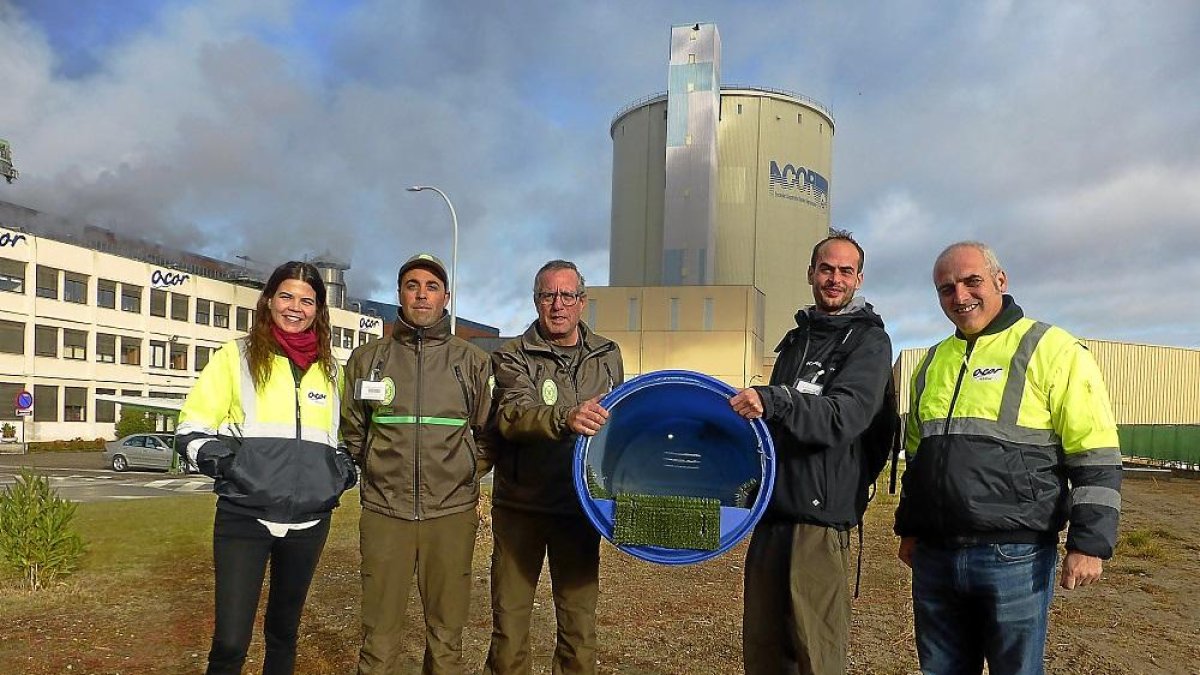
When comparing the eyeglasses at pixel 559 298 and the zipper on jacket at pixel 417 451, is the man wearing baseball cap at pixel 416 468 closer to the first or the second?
the zipper on jacket at pixel 417 451

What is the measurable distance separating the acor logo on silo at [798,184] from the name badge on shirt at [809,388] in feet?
134

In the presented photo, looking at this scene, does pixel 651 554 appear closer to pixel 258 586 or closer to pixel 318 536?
pixel 318 536

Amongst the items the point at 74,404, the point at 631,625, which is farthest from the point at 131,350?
the point at 631,625

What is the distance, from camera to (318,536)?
307cm

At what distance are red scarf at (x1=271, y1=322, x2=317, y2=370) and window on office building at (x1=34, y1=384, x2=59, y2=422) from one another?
40.1m

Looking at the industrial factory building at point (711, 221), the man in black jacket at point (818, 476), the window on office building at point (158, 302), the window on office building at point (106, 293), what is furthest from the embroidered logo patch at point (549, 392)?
the window on office building at point (158, 302)

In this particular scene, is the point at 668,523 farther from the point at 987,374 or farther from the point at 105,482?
the point at 105,482

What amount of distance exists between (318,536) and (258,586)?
0.27 meters

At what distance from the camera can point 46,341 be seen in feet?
120

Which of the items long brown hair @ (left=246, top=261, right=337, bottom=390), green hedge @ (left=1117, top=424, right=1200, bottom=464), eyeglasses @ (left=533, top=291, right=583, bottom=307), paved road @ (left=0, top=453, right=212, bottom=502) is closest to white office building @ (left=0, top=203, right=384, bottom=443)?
paved road @ (left=0, top=453, right=212, bottom=502)

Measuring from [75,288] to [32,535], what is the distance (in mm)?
38351

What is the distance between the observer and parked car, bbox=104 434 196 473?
21.5 meters

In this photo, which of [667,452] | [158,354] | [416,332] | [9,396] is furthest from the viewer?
[158,354]

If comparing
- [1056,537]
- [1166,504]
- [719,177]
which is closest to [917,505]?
[1056,537]
